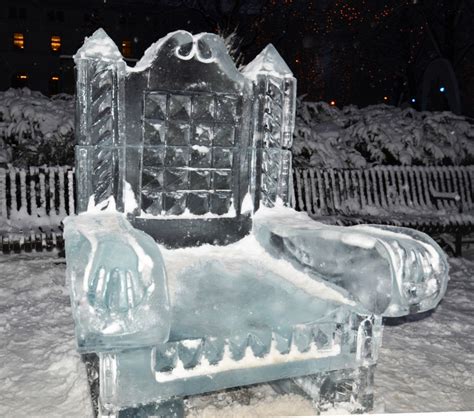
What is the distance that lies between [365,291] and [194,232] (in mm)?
1296

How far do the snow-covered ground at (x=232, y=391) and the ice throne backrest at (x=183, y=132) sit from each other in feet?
3.56

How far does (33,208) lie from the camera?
6152 mm

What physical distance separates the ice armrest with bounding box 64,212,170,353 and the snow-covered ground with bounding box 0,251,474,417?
150 centimetres

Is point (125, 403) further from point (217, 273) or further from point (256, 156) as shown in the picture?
point (256, 156)

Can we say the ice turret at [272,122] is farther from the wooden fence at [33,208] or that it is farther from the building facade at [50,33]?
the building facade at [50,33]

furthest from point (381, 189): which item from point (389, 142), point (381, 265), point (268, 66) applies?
point (381, 265)

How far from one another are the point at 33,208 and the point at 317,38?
22.7 meters

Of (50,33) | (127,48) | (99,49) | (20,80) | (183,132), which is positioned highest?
(50,33)

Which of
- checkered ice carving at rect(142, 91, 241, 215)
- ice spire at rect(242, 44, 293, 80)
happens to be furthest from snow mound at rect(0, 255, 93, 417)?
ice spire at rect(242, 44, 293, 80)

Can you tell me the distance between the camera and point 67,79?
37.7 meters

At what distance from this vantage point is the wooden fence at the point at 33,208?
569cm

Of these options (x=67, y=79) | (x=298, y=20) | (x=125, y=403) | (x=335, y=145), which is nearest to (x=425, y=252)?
(x=125, y=403)

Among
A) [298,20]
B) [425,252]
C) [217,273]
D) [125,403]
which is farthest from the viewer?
[298,20]

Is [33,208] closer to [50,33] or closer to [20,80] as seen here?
[20,80]
